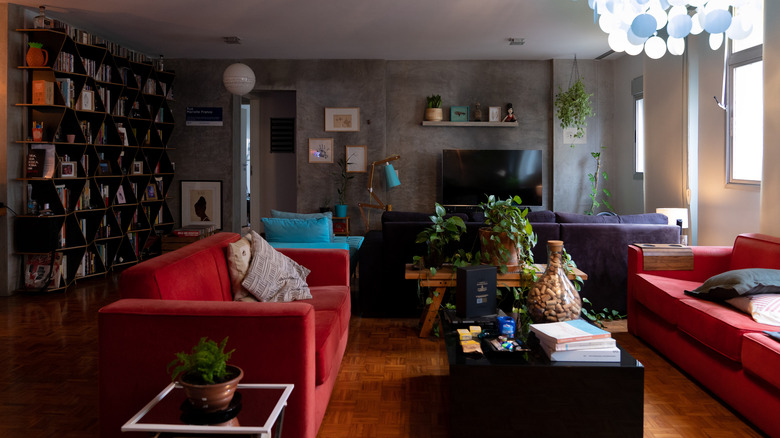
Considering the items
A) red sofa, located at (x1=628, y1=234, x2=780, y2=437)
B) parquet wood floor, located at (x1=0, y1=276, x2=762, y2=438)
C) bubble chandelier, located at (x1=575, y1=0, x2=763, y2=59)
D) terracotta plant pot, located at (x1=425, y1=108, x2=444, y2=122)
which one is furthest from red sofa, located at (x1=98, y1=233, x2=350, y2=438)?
→ terracotta plant pot, located at (x1=425, y1=108, x2=444, y2=122)

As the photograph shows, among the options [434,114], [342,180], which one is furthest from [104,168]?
[434,114]

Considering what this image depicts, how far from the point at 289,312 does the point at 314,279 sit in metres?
1.76

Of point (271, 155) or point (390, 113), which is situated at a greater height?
point (390, 113)

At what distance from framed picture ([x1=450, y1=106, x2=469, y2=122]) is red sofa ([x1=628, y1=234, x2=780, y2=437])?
453 centimetres

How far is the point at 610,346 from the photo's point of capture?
2.56 metres

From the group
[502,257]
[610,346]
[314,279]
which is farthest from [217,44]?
[610,346]

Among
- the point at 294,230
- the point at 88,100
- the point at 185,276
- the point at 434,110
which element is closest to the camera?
the point at 185,276

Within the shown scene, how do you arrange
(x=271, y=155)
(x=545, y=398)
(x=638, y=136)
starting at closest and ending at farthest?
(x=545, y=398), (x=638, y=136), (x=271, y=155)

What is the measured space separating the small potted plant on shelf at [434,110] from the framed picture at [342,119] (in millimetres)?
974

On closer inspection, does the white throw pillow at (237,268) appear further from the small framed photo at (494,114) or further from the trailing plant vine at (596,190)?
the trailing plant vine at (596,190)

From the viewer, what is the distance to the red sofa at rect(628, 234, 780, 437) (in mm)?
2732

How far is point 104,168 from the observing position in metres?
7.04

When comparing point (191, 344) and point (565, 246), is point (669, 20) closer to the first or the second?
point (565, 246)

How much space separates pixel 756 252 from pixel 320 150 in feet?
19.2
